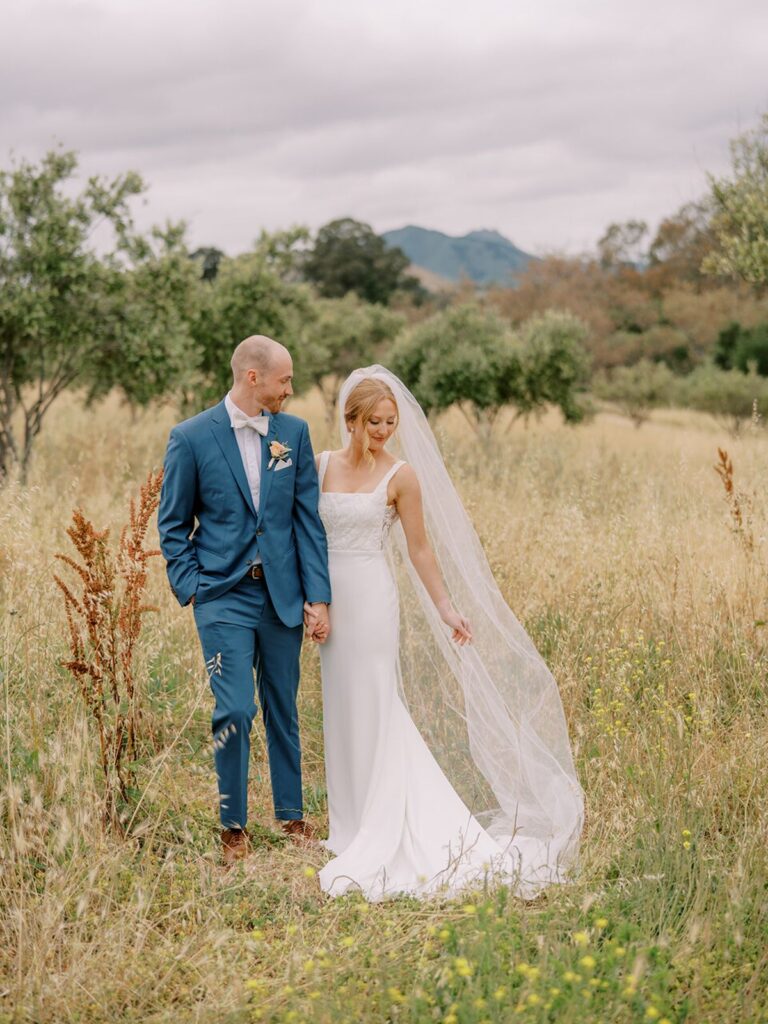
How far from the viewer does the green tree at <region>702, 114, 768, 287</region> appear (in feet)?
50.5

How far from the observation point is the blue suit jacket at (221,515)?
15.0 feet

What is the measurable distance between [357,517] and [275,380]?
0.78 metres

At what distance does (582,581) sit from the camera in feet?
22.7

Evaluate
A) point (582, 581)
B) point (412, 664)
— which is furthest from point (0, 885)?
point (582, 581)

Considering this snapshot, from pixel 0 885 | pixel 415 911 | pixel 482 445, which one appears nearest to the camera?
pixel 0 885

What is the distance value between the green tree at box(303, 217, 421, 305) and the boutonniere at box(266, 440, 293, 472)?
165ft

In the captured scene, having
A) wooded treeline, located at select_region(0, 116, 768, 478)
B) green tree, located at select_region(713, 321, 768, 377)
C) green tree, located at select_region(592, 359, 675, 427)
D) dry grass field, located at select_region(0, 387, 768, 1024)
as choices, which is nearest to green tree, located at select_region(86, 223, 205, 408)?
wooded treeline, located at select_region(0, 116, 768, 478)

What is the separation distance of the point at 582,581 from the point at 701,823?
2774mm

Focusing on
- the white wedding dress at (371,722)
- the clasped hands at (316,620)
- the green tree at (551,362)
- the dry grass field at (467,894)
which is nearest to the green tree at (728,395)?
the green tree at (551,362)

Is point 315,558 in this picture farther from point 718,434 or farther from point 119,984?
point 718,434

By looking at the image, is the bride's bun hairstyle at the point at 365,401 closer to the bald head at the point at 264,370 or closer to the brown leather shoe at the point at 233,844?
the bald head at the point at 264,370

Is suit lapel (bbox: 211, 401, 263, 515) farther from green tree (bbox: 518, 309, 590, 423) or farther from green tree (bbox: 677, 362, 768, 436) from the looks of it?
green tree (bbox: 677, 362, 768, 436)

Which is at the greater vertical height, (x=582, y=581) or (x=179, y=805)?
(x=582, y=581)

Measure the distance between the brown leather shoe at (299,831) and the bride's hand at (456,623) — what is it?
3.86 ft
